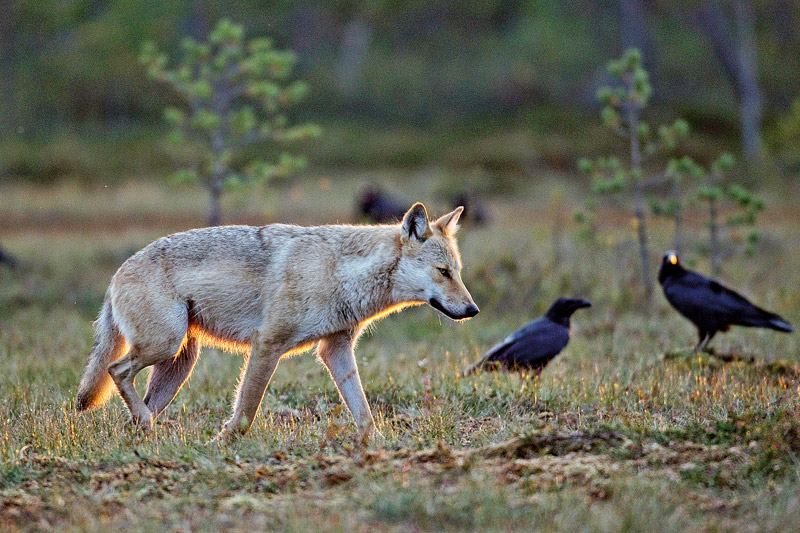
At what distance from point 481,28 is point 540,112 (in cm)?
1222

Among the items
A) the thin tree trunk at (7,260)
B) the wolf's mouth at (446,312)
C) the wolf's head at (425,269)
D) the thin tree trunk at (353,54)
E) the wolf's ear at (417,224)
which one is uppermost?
the thin tree trunk at (353,54)

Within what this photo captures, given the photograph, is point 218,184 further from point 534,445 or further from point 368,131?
point 368,131

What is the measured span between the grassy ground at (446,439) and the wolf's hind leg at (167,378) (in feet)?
0.75

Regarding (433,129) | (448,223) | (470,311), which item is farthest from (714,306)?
(433,129)

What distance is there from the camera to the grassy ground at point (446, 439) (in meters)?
4.41

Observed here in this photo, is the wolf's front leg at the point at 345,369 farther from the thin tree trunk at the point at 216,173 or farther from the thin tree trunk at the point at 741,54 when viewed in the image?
the thin tree trunk at the point at 741,54

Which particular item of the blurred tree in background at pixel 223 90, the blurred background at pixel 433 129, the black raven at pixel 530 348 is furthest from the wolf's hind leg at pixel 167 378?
the blurred tree in background at pixel 223 90

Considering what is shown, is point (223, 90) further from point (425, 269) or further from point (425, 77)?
point (425, 77)

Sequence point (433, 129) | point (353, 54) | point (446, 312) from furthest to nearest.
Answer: point (353, 54)
point (433, 129)
point (446, 312)

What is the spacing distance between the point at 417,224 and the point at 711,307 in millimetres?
4573

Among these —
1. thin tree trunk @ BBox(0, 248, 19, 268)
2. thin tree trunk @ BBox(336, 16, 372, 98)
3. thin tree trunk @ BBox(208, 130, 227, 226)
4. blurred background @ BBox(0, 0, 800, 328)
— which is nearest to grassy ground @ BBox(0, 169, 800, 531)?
blurred background @ BBox(0, 0, 800, 328)

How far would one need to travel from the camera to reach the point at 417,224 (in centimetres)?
617

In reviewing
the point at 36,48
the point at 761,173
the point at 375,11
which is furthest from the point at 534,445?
the point at 375,11

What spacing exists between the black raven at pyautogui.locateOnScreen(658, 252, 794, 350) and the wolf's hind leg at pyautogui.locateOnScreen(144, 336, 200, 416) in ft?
18.4
